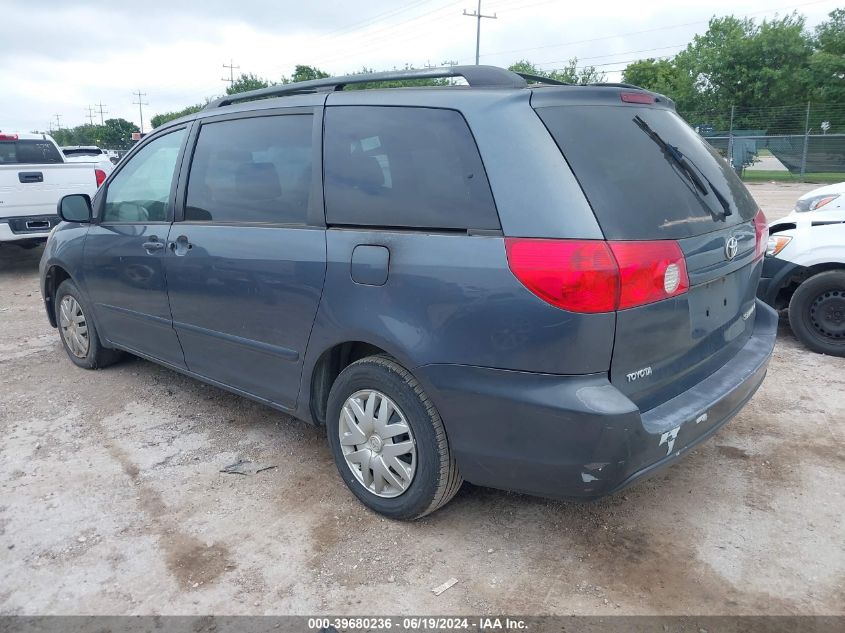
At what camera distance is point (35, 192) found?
886cm

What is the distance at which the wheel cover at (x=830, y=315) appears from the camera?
16.5 ft

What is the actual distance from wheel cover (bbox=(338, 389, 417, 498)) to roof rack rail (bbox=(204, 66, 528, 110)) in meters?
1.36

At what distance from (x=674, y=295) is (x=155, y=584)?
225 centimetres

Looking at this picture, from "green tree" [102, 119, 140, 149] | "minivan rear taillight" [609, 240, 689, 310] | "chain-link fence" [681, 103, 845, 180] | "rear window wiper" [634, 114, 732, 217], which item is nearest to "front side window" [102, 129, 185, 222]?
"rear window wiper" [634, 114, 732, 217]

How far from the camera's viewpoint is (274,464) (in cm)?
357

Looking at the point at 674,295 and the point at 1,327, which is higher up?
the point at 674,295

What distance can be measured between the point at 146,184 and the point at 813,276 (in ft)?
15.6

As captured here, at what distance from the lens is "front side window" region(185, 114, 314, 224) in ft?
10.5

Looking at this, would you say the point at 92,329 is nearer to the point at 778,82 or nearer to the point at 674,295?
the point at 674,295

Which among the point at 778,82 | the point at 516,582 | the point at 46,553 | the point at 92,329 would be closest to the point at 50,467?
the point at 46,553

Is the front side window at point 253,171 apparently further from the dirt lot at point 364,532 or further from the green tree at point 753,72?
the green tree at point 753,72

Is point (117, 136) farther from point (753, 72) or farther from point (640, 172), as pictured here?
point (640, 172)

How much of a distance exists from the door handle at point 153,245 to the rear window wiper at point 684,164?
2659 millimetres

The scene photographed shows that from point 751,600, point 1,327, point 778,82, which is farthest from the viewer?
point 778,82
